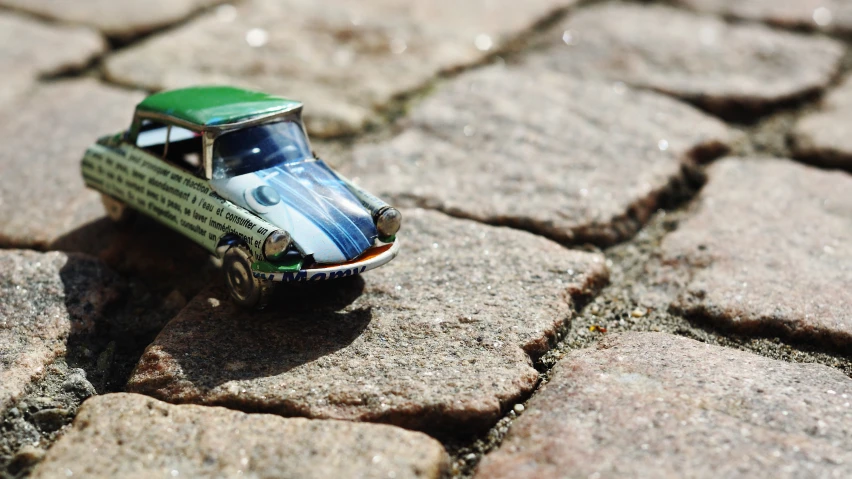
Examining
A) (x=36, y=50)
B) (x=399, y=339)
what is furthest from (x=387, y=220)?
(x=36, y=50)

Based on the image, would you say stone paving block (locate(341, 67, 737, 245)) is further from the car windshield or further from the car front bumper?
the car front bumper

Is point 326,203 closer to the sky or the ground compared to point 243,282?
closer to the sky

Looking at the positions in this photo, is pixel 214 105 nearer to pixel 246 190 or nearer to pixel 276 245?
pixel 246 190

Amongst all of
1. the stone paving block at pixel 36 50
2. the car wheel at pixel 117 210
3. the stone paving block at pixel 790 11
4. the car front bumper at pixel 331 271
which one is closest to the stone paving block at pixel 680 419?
the car front bumper at pixel 331 271

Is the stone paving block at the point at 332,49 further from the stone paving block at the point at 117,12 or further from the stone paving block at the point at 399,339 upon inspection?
the stone paving block at the point at 399,339

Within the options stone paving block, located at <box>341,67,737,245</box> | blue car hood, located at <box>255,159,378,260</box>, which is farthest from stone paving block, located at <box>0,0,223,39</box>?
blue car hood, located at <box>255,159,378,260</box>
